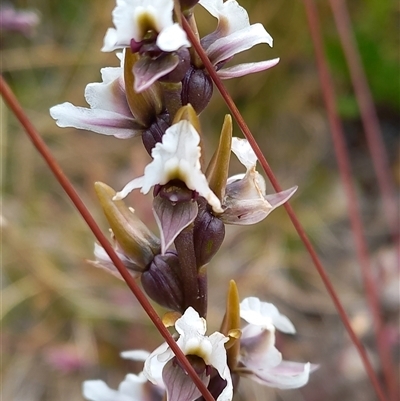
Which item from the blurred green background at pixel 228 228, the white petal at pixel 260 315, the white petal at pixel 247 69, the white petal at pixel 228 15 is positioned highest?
the white petal at pixel 228 15

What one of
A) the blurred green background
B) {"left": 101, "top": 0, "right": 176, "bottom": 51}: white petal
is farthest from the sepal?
the blurred green background

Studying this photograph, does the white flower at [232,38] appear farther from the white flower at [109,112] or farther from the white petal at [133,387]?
the white petal at [133,387]

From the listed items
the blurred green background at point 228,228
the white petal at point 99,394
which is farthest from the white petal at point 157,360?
the blurred green background at point 228,228

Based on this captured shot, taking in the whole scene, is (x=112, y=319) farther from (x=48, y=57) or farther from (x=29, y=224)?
(x=48, y=57)

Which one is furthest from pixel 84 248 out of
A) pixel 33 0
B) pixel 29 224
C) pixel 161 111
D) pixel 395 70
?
pixel 161 111

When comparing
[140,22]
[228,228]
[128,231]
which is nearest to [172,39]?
[140,22]
